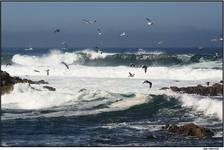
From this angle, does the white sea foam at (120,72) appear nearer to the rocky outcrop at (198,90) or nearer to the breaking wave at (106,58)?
the rocky outcrop at (198,90)

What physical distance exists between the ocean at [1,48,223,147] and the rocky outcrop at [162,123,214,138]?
16cm

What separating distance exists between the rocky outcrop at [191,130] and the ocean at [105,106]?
16cm

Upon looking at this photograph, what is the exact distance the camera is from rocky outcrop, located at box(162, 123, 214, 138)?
1688 cm

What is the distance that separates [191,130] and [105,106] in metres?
3.11

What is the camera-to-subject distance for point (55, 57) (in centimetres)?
2145

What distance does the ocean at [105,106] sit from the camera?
16844 millimetres

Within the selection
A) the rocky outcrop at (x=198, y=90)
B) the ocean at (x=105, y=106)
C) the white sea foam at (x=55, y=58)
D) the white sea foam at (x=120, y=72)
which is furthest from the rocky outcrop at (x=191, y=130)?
the white sea foam at (x=55, y=58)

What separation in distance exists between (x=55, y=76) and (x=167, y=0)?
468 centimetres

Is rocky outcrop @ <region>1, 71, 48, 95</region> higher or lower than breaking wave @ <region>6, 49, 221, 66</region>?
lower

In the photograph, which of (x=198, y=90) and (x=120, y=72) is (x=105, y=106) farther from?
(x=198, y=90)

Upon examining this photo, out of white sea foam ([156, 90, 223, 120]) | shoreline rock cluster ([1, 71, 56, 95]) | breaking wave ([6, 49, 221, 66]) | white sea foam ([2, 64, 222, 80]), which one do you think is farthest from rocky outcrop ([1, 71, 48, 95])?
white sea foam ([156, 90, 223, 120])

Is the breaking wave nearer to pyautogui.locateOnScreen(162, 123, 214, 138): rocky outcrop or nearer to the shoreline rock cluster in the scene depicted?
the shoreline rock cluster

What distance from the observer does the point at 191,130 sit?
16922mm

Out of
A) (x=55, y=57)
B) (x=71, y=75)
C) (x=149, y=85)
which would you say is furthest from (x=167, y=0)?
(x=55, y=57)
